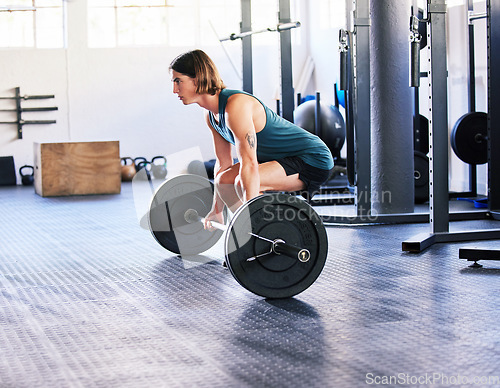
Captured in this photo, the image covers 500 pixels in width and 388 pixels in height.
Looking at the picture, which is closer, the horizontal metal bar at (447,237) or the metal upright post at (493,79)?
the horizontal metal bar at (447,237)

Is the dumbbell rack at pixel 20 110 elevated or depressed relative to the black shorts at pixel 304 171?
elevated

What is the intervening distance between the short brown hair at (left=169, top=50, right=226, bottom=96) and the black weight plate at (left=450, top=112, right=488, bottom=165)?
9.74 feet

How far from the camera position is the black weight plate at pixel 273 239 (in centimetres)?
226

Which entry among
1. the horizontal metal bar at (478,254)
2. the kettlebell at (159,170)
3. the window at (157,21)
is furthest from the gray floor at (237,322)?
the window at (157,21)

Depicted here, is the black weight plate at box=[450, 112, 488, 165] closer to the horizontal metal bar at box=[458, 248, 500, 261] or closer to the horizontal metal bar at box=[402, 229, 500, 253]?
the horizontal metal bar at box=[402, 229, 500, 253]

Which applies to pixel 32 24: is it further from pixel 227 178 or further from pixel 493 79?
pixel 227 178

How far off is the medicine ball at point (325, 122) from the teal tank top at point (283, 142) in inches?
135

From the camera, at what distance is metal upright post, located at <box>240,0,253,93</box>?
5.02 metres

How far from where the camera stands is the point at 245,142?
2.54 metres

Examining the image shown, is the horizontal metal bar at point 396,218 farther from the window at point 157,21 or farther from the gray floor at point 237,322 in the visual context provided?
the window at point 157,21

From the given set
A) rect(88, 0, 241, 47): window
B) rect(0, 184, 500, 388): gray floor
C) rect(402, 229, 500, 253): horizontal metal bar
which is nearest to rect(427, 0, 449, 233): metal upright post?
rect(402, 229, 500, 253): horizontal metal bar

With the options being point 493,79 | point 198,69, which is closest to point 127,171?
point 493,79

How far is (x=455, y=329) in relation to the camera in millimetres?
1942

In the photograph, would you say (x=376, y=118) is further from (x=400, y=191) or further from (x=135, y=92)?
(x=135, y=92)
